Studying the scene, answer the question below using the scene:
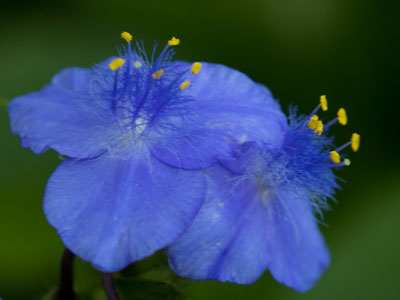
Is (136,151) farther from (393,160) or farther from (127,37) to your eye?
(393,160)

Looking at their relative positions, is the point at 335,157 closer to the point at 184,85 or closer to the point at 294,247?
the point at 294,247

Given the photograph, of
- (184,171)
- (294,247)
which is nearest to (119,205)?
(184,171)

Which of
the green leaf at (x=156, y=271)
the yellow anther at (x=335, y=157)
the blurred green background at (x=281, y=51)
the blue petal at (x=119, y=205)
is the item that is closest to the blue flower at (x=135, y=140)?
the blue petal at (x=119, y=205)

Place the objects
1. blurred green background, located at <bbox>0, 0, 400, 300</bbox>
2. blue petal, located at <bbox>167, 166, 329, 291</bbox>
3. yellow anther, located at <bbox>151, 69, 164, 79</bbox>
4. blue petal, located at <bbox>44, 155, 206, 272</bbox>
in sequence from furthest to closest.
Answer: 1. blurred green background, located at <bbox>0, 0, 400, 300</bbox>
2. yellow anther, located at <bbox>151, 69, 164, 79</bbox>
3. blue petal, located at <bbox>167, 166, 329, 291</bbox>
4. blue petal, located at <bbox>44, 155, 206, 272</bbox>

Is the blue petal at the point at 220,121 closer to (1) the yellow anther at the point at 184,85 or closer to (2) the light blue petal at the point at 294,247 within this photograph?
(1) the yellow anther at the point at 184,85

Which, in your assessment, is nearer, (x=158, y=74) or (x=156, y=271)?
(x=158, y=74)

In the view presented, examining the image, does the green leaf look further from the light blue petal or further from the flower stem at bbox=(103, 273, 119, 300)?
the light blue petal

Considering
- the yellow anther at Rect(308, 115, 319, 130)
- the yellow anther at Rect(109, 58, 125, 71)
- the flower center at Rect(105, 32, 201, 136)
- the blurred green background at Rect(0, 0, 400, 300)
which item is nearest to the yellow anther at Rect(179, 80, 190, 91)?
the flower center at Rect(105, 32, 201, 136)
